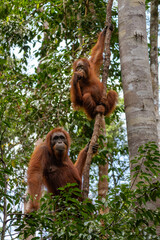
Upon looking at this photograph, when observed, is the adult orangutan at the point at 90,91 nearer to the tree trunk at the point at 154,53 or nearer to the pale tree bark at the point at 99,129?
the pale tree bark at the point at 99,129

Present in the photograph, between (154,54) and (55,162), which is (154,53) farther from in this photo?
(55,162)

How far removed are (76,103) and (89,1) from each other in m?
2.33

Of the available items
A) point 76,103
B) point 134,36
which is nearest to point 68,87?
point 76,103

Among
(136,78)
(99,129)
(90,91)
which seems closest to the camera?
(136,78)

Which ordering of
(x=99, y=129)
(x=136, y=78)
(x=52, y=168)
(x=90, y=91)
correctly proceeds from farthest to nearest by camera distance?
(x=90, y=91)
(x=52, y=168)
(x=99, y=129)
(x=136, y=78)

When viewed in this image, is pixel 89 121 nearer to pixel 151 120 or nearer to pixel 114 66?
pixel 114 66

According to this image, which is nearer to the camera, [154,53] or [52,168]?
[52,168]

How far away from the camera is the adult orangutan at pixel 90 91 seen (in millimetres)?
4762

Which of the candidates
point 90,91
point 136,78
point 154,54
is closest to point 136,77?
point 136,78

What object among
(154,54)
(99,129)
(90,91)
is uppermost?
(154,54)

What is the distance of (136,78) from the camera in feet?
9.40

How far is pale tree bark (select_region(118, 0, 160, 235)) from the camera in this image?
2652 millimetres

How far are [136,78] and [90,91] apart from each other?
236 centimetres

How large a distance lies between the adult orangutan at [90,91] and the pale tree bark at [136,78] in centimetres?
158
